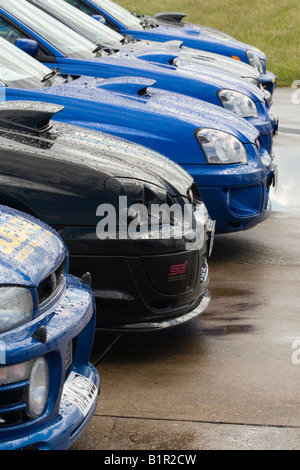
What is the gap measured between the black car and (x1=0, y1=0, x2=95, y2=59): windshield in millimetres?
3025

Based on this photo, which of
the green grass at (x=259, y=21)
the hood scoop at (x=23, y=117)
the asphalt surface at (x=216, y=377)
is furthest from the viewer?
the green grass at (x=259, y=21)

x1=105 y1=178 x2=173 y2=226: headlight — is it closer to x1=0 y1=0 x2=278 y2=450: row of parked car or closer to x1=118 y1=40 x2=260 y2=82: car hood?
x1=0 y1=0 x2=278 y2=450: row of parked car

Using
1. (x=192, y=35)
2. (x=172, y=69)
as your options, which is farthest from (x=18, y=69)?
(x=192, y=35)

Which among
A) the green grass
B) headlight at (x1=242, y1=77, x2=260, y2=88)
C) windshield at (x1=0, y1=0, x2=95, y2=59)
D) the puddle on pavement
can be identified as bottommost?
the green grass

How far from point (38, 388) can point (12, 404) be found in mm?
138

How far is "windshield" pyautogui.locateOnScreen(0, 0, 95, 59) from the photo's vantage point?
23.9 feet

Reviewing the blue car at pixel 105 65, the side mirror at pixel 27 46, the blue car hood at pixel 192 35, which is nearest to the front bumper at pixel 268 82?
the blue car hood at pixel 192 35

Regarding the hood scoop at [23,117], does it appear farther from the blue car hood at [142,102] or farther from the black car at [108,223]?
the blue car hood at [142,102]

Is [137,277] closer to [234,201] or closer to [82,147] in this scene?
[82,147]

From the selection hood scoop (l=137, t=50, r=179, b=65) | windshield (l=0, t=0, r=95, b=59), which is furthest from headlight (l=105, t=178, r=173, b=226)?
hood scoop (l=137, t=50, r=179, b=65)

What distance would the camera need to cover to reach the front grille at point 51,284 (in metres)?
3.07

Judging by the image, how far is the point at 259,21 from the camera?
2734 centimetres

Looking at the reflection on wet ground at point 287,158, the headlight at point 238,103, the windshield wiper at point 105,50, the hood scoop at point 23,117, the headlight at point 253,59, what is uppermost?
the hood scoop at point 23,117

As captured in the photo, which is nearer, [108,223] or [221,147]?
[108,223]
